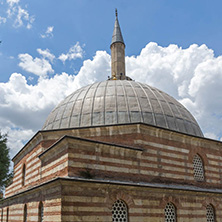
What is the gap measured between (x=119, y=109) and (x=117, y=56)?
8301 millimetres

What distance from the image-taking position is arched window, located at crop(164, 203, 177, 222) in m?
11.6

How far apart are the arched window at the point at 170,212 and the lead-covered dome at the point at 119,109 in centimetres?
449

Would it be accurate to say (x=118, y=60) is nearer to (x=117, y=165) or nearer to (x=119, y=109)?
(x=119, y=109)

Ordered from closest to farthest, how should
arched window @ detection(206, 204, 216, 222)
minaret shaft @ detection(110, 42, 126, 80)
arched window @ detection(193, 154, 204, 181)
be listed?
arched window @ detection(206, 204, 216, 222) → arched window @ detection(193, 154, 204, 181) → minaret shaft @ detection(110, 42, 126, 80)

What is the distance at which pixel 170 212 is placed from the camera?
11.8 meters

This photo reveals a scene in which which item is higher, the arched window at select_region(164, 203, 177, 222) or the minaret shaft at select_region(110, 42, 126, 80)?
the minaret shaft at select_region(110, 42, 126, 80)

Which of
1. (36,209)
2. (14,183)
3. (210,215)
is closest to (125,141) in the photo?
(36,209)

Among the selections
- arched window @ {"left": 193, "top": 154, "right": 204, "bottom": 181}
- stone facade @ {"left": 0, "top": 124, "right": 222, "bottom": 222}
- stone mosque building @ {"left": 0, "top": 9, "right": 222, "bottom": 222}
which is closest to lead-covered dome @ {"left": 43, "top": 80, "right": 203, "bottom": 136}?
stone mosque building @ {"left": 0, "top": 9, "right": 222, "bottom": 222}

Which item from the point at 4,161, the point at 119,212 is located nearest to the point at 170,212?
the point at 119,212

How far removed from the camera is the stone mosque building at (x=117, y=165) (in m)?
9.77

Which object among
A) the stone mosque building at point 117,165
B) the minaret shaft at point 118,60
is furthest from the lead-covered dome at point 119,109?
the minaret shaft at point 118,60

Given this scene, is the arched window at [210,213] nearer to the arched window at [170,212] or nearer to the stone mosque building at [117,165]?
the stone mosque building at [117,165]

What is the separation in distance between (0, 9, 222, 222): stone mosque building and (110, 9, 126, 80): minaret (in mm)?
4041

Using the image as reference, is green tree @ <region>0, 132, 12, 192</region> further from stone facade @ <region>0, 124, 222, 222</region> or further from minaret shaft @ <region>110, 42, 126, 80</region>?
minaret shaft @ <region>110, 42, 126, 80</region>
